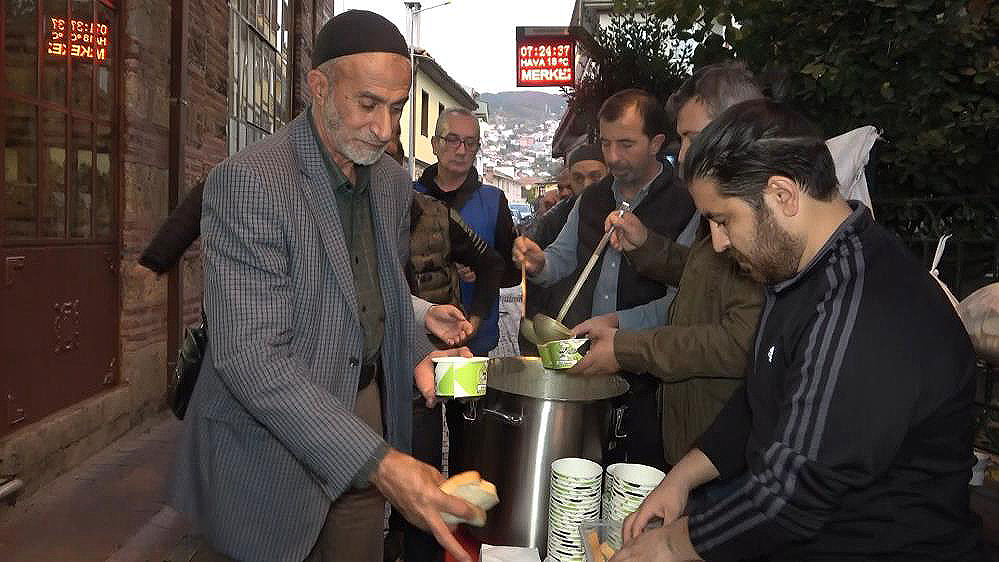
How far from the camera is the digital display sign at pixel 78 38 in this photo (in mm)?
5102

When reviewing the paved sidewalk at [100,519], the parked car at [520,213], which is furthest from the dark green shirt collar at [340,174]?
the parked car at [520,213]

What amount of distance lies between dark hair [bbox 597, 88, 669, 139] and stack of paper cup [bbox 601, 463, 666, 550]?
1.96 m

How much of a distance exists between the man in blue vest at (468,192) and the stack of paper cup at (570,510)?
228 centimetres

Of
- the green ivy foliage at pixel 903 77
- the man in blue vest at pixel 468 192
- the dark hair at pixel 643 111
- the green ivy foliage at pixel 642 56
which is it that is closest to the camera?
the green ivy foliage at pixel 903 77

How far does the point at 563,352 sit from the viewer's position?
96.7 inches

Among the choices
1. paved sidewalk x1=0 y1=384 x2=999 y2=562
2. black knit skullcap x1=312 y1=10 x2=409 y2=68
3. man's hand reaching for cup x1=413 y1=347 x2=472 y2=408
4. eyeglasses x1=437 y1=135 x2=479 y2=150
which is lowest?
paved sidewalk x1=0 y1=384 x2=999 y2=562

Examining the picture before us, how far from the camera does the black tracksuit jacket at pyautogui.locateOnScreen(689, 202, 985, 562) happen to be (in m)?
1.40

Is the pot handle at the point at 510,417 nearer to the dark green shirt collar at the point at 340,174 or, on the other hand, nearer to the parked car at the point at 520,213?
the dark green shirt collar at the point at 340,174

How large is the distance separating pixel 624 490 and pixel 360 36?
145 cm

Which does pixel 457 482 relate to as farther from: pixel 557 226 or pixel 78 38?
pixel 78 38

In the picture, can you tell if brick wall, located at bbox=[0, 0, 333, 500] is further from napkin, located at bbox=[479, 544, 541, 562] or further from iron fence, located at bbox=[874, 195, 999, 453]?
iron fence, located at bbox=[874, 195, 999, 453]

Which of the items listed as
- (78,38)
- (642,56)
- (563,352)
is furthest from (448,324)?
(642,56)

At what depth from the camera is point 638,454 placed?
3.32 metres

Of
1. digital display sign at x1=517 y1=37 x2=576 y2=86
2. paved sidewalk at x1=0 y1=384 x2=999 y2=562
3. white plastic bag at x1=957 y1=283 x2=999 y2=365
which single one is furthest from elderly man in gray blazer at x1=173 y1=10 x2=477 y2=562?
digital display sign at x1=517 y1=37 x2=576 y2=86
